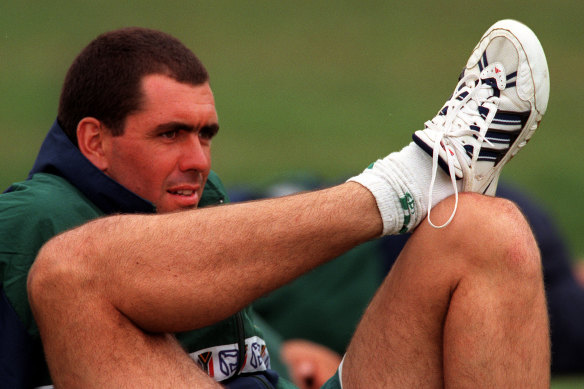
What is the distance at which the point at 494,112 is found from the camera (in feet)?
10.4

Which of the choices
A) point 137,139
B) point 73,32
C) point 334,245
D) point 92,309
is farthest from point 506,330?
point 73,32

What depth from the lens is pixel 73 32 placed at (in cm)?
1909

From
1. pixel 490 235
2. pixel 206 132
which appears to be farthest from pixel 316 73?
pixel 490 235

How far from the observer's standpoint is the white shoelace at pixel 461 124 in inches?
120

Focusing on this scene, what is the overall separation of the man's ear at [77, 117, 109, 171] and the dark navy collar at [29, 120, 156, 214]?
0.43 ft

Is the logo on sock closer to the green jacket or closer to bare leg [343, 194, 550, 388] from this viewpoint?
bare leg [343, 194, 550, 388]

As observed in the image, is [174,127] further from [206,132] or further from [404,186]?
[404,186]

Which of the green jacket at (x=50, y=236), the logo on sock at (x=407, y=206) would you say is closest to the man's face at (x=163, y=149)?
the green jacket at (x=50, y=236)

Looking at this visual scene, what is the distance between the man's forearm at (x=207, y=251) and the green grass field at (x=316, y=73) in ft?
28.1

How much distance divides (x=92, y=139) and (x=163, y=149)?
0.25 meters

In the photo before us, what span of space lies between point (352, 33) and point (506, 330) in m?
18.0

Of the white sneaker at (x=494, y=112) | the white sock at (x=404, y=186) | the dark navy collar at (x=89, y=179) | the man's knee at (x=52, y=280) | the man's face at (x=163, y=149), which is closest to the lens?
the man's knee at (x=52, y=280)

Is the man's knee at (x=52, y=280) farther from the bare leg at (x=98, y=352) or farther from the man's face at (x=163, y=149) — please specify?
the man's face at (x=163, y=149)

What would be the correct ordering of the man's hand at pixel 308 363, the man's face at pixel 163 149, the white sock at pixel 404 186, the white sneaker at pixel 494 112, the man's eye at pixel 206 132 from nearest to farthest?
the white sock at pixel 404 186 < the white sneaker at pixel 494 112 < the man's face at pixel 163 149 < the man's eye at pixel 206 132 < the man's hand at pixel 308 363
